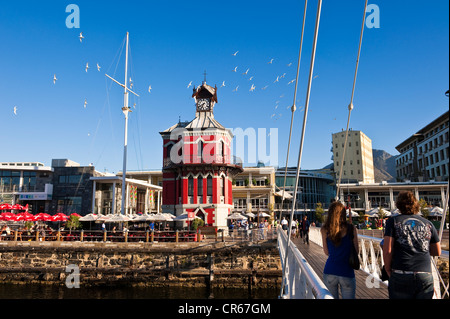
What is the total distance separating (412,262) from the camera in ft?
13.5

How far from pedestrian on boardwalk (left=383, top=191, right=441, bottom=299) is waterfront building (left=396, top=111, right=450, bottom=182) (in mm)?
53231

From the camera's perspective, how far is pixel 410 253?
13.5 feet

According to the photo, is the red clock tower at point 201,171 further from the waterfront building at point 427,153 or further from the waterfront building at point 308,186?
the waterfront building at point 427,153

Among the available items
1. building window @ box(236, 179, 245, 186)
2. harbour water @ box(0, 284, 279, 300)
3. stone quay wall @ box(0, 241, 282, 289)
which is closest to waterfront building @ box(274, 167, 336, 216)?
building window @ box(236, 179, 245, 186)

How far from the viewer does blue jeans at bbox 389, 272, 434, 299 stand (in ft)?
13.3

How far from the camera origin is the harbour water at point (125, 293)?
22.9 meters

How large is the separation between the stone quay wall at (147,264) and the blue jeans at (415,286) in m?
21.9

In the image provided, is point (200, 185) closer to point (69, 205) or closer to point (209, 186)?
point (209, 186)

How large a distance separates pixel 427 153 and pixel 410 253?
2722 inches

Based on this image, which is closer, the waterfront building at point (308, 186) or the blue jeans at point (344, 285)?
the blue jeans at point (344, 285)

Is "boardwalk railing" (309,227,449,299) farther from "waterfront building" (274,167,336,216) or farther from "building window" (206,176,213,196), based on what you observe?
"waterfront building" (274,167,336,216)

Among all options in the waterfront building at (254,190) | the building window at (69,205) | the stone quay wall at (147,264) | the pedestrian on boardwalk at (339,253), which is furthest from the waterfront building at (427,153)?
the pedestrian on boardwalk at (339,253)

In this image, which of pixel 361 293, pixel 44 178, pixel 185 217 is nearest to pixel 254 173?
pixel 185 217

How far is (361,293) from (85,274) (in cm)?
2367
